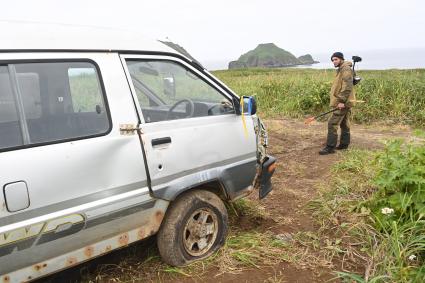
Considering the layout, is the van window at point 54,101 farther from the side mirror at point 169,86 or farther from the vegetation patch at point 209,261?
the vegetation patch at point 209,261

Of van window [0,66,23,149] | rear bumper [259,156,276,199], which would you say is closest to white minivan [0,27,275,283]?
van window [0,66,23,149]

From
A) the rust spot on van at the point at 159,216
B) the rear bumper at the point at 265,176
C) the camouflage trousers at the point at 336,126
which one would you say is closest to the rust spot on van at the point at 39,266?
the rust spot on van at the point at 159,216

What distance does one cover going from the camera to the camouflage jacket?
6668 mm

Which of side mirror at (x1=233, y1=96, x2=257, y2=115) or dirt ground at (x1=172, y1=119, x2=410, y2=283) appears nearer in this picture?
dirt ground at (x1=172, y1=119, x2=410, y2=283)

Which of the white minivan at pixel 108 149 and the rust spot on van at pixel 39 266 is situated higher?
the white minivan at pixel 108 149

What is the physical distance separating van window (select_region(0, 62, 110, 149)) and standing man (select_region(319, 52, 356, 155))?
520 centimetres

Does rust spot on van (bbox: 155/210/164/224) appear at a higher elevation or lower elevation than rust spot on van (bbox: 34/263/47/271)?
higher

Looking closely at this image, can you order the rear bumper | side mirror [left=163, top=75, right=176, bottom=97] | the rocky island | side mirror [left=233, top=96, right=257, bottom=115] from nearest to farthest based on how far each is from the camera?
side mirror [left=163, top=75, right=176, bottom=97] < side mirror [left=233, top=96, right=257, bottom=115] < the rear bumper < the rocky island

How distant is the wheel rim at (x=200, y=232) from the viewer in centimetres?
315

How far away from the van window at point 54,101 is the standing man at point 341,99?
17.0 ft

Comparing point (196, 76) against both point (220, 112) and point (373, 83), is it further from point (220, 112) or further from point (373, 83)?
point (373, 83)

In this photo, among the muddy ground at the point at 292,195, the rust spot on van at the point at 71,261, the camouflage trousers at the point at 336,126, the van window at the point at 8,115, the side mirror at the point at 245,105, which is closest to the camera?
the van window at the point at 8,115

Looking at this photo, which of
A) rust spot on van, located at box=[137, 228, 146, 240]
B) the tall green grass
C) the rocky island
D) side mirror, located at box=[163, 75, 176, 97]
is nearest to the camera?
rust spot on van, located at box=[137, 228, 146, 240]

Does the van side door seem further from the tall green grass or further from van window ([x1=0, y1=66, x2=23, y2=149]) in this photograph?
the tall green grass
